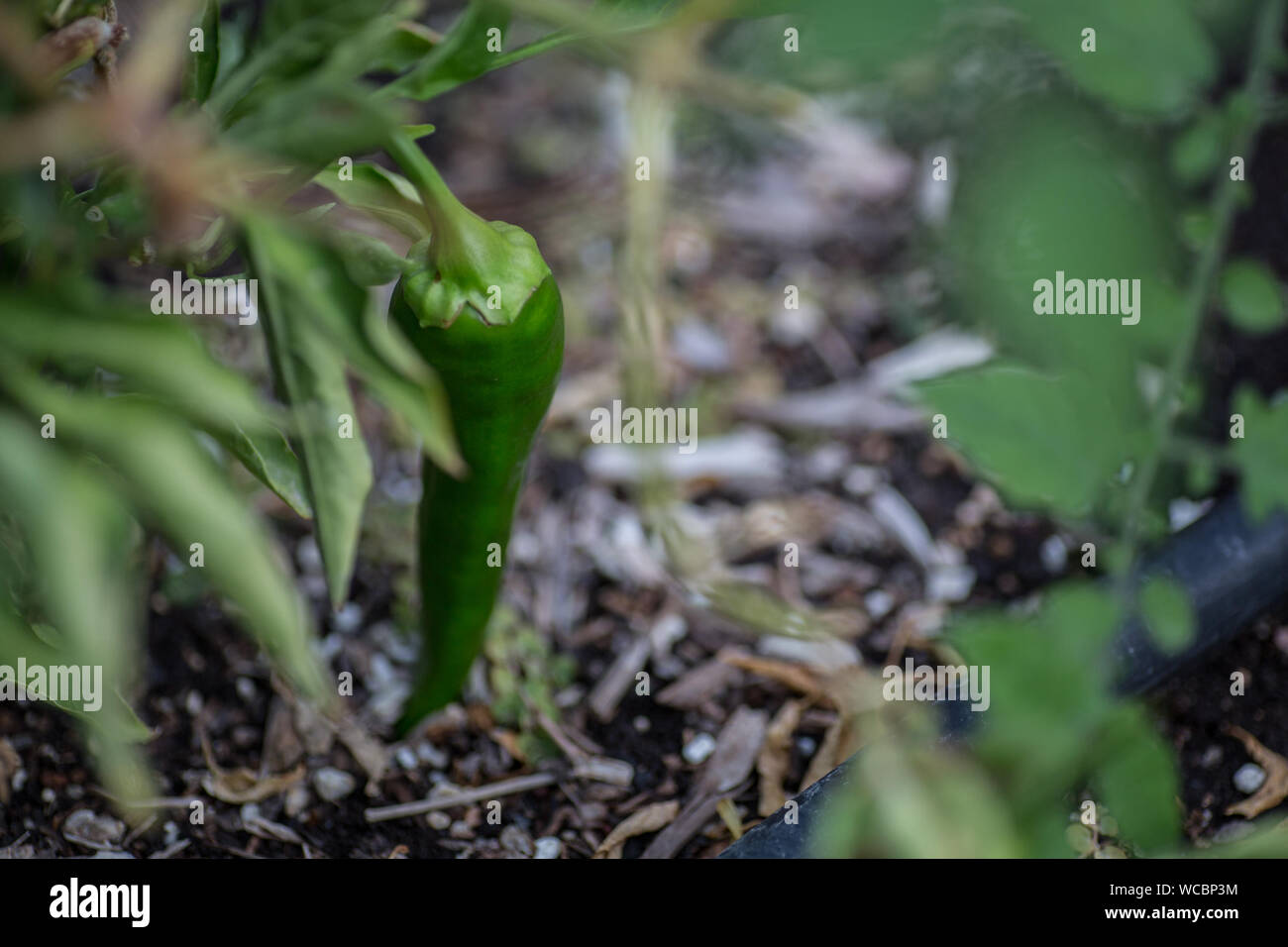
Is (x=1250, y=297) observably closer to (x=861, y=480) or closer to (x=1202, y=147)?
(x=1202, y=147)

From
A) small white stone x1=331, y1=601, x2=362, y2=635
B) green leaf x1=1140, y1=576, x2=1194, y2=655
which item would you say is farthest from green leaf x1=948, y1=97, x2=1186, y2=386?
small white stone x1=331, y1=601, x2=362, y2=635

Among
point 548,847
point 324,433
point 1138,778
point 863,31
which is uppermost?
point 863,31

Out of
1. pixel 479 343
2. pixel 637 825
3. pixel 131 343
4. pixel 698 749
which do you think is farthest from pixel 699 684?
pixel 131 343

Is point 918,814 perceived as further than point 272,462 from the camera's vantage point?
No

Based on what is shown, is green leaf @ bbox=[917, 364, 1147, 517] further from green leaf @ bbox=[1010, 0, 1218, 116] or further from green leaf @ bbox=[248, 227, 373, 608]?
green leaf @ bbox=[248, 227, 373, 608]

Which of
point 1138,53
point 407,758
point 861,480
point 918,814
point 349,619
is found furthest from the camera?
point 861,480

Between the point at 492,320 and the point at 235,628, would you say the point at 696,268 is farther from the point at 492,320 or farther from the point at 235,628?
the point at 492,320

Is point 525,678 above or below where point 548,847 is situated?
above
